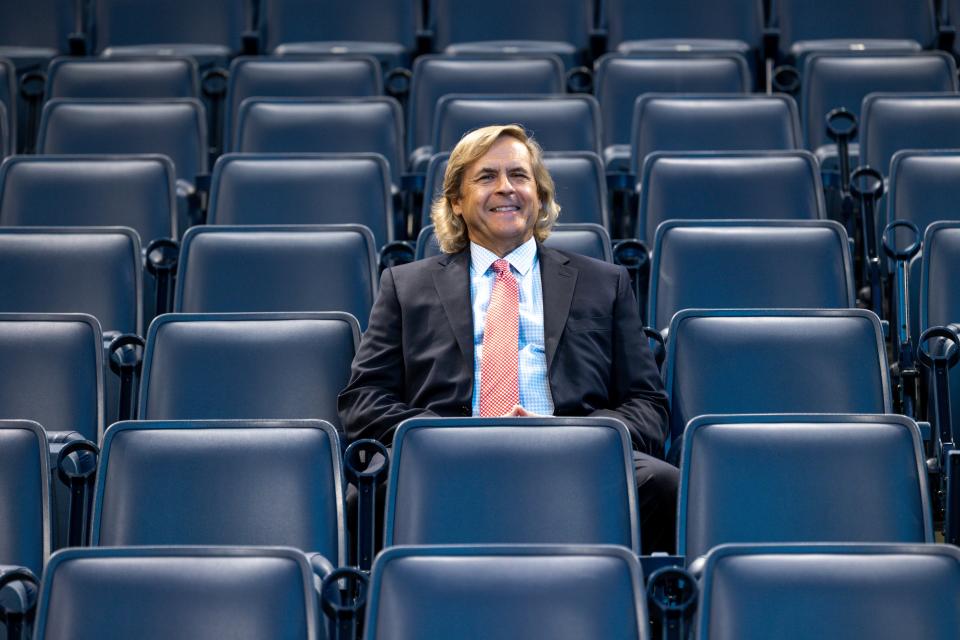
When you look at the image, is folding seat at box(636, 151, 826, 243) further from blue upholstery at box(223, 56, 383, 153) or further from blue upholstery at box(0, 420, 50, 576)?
blue upholstery at box(0, 420, 50, 576)

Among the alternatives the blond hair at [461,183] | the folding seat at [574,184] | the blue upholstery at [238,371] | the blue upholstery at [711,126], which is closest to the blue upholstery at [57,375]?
the blue upholstery at [238,371]

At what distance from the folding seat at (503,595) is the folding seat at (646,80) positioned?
4.71 ft

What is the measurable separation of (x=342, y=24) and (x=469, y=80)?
1.52 feet

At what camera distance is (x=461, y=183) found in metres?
1.59

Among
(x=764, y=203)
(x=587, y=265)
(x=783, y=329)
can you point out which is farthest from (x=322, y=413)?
(x=764, y=203)

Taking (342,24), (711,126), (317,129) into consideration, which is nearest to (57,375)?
(317,129)

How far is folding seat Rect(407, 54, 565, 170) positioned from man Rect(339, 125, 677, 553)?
0.77 meters

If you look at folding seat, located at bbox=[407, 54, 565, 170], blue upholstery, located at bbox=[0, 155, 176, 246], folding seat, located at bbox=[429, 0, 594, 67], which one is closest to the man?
blue upholstery, located at bbox=[0, 155, 176, 246]

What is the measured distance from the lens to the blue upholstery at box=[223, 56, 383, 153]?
2.42 metres

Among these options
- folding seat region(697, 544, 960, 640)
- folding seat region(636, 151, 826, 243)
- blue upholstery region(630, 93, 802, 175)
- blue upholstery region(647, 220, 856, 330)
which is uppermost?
blue upholstery region(630, 93, 802, 175)

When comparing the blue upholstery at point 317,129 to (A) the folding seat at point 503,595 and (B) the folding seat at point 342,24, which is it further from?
(A) the folding seat at point 503,595

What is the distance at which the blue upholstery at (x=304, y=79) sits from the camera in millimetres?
2418

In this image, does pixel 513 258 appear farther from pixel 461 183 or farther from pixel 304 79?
pixel 304 79

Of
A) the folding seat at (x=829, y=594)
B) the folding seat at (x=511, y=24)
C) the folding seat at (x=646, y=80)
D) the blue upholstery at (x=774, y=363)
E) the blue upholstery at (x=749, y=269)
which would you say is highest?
the folding seat at (x=511, y=24)
